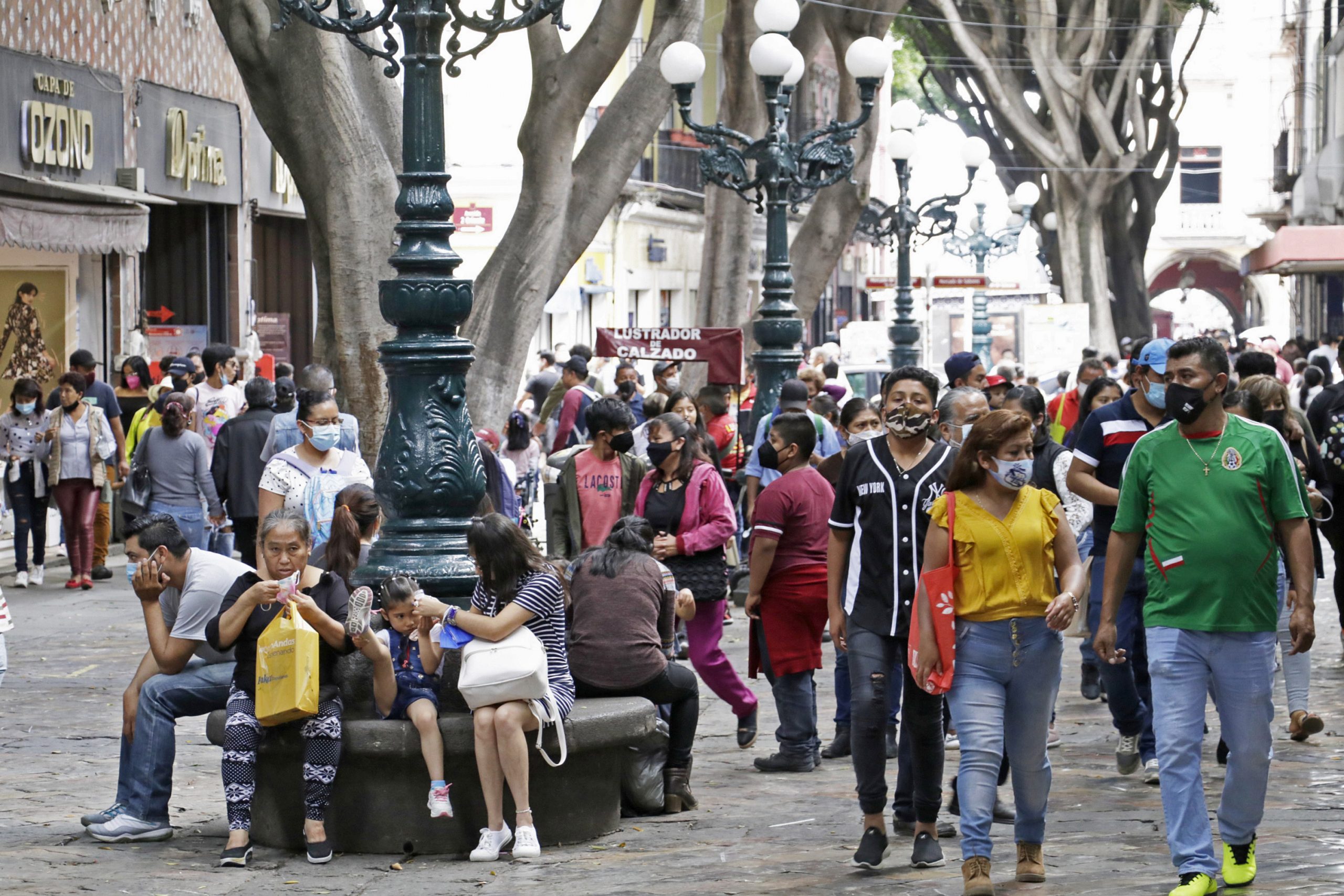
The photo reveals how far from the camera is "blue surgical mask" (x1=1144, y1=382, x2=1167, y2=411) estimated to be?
8.45 meters

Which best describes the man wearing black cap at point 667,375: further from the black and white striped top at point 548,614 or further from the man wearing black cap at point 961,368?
the black and white striped top at point 548,614

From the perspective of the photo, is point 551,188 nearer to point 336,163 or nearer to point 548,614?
point 336,163

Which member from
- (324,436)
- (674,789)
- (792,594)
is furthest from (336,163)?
(674,789)

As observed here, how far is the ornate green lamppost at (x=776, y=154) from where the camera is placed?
15.3 meters

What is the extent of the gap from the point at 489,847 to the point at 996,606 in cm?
204

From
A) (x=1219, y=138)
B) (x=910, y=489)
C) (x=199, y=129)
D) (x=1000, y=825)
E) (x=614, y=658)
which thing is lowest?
(x=1000, y=825)

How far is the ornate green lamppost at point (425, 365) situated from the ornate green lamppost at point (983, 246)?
23185 millimetres

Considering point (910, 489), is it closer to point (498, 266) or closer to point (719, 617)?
point (719, 617)

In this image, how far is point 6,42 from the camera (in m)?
18.6

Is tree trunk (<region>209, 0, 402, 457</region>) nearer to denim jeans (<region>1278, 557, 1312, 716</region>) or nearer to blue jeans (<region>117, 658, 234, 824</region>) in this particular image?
blue jeans (<region>117, 658, 234, 824</region>)

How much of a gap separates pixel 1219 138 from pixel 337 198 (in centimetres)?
7708

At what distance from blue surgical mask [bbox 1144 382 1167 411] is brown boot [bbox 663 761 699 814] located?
2.43 meters

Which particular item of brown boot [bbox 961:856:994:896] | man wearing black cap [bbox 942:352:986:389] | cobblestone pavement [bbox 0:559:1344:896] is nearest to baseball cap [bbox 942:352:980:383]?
man wearing black cap [bbox 942:352:986:389]

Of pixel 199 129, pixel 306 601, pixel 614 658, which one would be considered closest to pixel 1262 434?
pixel 614 658
